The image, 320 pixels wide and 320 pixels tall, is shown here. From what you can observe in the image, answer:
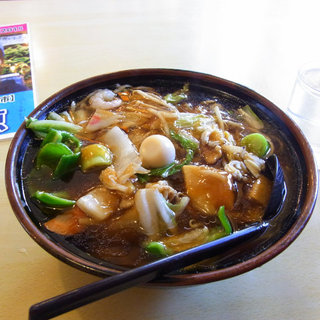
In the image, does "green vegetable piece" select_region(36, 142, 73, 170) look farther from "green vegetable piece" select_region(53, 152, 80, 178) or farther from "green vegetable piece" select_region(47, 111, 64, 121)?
"green vegetable piece" select_region(47, 111, 64, 121)

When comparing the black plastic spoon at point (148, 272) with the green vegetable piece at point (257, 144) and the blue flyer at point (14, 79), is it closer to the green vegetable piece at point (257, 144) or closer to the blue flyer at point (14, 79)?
the green vegetable piece at point (257, 144)

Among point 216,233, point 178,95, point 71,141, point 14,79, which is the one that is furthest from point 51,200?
point 14,79

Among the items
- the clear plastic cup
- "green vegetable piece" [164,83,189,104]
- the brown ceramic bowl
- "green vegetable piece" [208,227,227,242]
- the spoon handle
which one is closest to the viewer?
the spoon handle

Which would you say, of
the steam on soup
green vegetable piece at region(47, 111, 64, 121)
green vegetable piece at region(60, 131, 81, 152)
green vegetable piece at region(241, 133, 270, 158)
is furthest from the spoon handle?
green vegetable piece at region(47, 111, 64, 121)

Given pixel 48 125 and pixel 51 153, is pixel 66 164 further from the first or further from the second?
pixel 48 125

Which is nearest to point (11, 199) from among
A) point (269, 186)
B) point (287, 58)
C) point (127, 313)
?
point (127, 313)

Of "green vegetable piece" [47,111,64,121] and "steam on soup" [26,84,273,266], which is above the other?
"green vegetable piece" [47,111,64,121]
